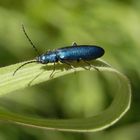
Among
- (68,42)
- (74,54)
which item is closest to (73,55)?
(74,54)

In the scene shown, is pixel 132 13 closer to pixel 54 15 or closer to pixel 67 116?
pixel 54 15

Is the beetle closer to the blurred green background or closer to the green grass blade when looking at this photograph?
the green grass blade

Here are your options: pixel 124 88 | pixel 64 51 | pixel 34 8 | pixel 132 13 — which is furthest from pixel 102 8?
pixel 124 88

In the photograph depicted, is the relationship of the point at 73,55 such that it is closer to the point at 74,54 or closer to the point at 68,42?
the point at 74,54

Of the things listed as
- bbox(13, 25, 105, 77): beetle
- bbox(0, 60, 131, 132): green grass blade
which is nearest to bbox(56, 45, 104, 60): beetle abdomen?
bbox(13, 25, 105, 77): beetle

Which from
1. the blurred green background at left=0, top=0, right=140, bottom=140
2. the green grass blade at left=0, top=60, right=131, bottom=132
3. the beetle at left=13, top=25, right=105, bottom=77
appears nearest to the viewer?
the green grass blade at left=0, top=60, right=131, bottom=132

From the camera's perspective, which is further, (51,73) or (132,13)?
(132,13)

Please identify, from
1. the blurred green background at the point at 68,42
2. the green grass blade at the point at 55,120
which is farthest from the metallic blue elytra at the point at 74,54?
the blurred green background at the point at 68,42

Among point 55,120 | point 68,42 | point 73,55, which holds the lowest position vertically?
point 55,120
